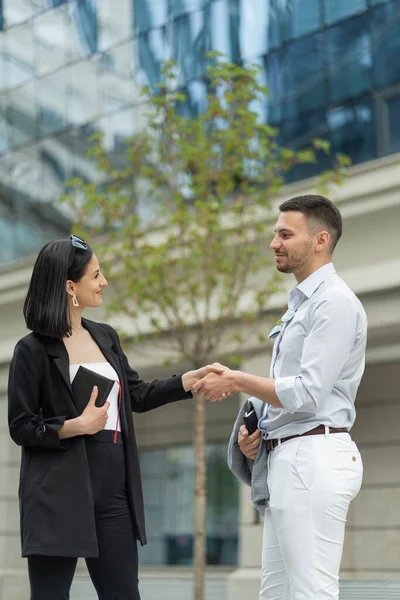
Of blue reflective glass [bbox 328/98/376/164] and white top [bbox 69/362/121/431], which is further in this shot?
blue reflective glass [bbox 328/98/376/164]

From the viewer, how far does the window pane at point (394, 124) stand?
13.7m

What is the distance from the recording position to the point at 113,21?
18.2 m

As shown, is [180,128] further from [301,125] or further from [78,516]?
[78,516]

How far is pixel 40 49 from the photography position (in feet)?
65.2

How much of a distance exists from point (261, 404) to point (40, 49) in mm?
16485

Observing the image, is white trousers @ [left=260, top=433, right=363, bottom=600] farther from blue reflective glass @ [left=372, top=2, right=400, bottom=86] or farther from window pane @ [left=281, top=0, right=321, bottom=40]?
window pane @ [left=281, top=0, right=321, bottom=40]

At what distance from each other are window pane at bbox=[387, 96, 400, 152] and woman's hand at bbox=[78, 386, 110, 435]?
10142 millimetres

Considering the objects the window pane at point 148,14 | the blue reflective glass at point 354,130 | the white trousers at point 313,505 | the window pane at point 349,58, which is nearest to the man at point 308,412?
the white trousers at point 313,505

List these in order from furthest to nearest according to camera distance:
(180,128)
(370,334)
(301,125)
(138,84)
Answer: (138,84)
(301,125)
(370,334)
(180,128)

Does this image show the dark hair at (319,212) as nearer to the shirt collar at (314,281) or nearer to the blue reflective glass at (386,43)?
the shirt collar at (314,281)

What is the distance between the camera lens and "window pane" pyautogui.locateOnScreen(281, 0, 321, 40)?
14766 millimetres

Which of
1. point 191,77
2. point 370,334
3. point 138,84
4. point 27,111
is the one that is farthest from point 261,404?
point 27,111

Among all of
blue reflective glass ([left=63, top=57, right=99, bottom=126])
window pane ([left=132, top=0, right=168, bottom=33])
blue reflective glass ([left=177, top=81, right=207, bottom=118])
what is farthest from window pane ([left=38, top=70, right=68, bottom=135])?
blue reflective glass ([left=177, top=81, right=207, bottom=118])

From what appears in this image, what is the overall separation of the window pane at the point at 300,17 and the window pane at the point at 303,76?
16 centimetres
